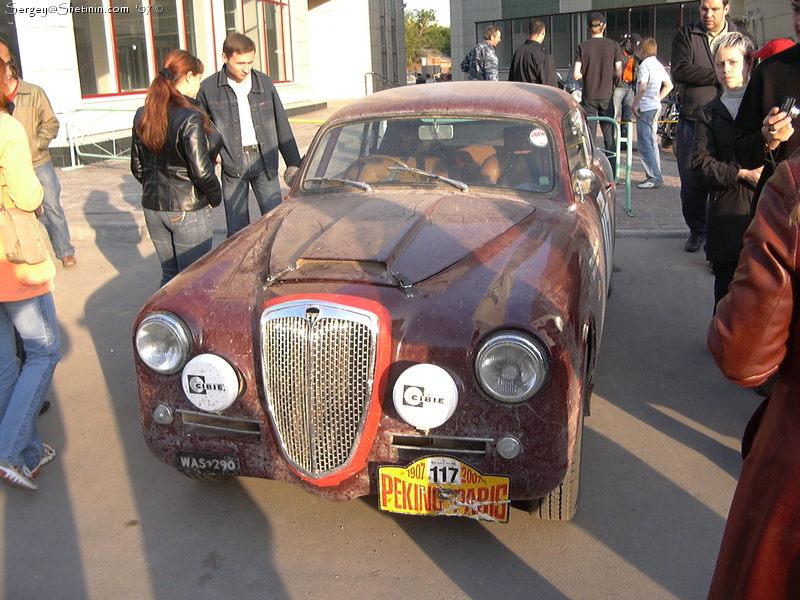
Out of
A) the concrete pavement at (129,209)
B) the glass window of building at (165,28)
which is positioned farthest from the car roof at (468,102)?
the glass window of building at (165,28)

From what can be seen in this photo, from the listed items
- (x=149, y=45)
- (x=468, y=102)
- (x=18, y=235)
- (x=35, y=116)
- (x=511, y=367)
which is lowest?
(x=511, y=367)

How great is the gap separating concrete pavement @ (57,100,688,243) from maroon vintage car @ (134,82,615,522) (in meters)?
4.89

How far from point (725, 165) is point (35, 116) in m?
5.52

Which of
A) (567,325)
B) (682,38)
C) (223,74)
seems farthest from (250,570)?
(682,38)

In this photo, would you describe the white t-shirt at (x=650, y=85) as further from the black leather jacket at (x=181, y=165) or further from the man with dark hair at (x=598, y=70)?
the black leather jacket at (x=181, y=165)

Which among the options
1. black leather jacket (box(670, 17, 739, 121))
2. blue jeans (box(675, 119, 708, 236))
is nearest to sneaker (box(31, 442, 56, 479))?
blue jeans (box(675, 119, 708, 236))

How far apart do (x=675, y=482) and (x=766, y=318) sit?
237 cm

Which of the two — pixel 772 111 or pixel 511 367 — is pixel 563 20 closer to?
pixel 772 111

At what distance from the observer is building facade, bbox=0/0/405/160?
1318 cm

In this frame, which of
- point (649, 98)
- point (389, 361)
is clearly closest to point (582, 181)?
point (389, 361)

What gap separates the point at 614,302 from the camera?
253 inches

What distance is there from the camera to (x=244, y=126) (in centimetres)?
616

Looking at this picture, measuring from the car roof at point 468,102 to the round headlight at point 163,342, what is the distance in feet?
6.85

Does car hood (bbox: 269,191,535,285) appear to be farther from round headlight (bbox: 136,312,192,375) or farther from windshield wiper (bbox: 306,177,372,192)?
round headlight (bbox: 136,312,192,375)
